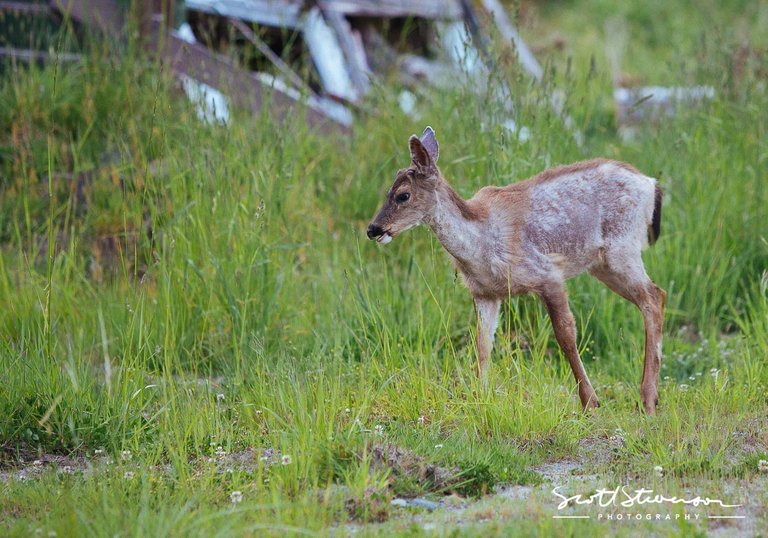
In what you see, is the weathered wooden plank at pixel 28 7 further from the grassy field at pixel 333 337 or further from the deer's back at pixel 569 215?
the deer's back at pixel 569 215

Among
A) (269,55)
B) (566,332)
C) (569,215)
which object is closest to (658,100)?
(269,55)

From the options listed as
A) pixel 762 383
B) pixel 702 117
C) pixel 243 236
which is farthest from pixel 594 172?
pixel 702 117

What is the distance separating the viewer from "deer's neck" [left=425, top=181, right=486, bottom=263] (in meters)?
5.92

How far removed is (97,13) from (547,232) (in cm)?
547

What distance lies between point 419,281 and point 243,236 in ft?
4.01

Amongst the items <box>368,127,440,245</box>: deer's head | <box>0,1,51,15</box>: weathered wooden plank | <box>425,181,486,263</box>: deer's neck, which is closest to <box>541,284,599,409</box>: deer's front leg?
<box>425,181,486,263</box>: deer's neck

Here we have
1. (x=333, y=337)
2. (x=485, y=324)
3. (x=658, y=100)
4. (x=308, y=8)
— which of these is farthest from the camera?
(x=658, y=100)

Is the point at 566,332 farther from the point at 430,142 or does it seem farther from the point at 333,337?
the point at 333,337

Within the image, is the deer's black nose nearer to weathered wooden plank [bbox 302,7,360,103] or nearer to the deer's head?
the deer's head

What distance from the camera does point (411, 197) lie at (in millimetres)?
5836

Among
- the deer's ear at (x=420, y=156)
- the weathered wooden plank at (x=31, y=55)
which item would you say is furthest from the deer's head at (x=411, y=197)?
the weathered wooden plank at (x=31, y=55)

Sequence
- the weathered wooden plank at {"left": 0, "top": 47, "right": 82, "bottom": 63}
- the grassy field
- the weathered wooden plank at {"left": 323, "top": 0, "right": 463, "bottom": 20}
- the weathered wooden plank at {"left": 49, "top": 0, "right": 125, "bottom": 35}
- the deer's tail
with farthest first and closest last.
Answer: the weathered wooden plank at {"left": 323, "top": 0, "right": 463, "bottom": 20} < the weathered wooden plank at {"left": 49, "top": 0, "right": 125, "bottom": 35} < the weathered wooden plank at {"left": 0, "top": 47, "right": 82, "bottom": 63} < the deer's tail < the grassy field

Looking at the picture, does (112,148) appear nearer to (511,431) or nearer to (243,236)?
(243,236)

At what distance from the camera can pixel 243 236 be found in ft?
23.3
